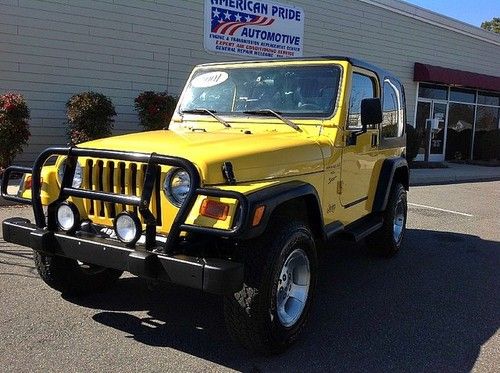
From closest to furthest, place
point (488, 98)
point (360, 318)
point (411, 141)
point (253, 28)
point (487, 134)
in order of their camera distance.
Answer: point (360, 318)
point (253, 28)
point (411, 141)
point (487, 134)
point (488, 98)

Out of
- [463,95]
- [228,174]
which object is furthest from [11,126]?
[463,95]

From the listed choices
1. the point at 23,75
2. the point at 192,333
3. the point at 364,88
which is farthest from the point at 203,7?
the point at 192,333

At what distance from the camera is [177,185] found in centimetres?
313

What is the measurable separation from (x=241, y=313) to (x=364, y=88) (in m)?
2.64

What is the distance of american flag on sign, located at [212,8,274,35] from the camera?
1312cm

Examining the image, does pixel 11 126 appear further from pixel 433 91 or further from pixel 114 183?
pixel 433 91

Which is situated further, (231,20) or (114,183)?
(231,20)

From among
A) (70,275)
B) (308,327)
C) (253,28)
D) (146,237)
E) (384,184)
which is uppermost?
(253,28)

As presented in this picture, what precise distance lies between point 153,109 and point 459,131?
1457cm

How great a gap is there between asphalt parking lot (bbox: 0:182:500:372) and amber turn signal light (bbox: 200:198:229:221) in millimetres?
957

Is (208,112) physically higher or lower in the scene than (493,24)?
lower

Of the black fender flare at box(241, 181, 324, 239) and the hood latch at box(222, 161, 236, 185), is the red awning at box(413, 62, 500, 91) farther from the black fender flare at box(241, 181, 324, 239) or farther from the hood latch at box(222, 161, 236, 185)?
the hood latch at box(222, 161, 236, 185)

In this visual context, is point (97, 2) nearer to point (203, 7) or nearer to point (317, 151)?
point (203, 7)

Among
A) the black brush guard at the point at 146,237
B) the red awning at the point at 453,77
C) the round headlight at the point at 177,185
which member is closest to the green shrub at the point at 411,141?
the red awning at the point at 453,77
